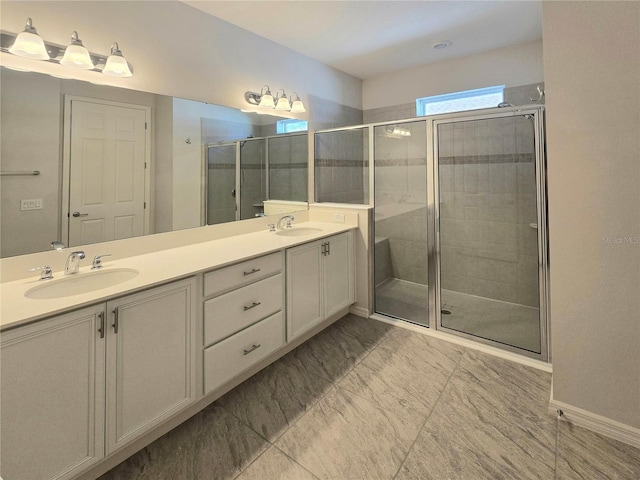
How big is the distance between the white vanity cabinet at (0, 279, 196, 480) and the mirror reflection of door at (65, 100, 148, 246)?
27.5 inches

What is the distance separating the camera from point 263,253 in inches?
79.0

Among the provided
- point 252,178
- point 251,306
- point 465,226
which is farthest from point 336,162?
point 251,306

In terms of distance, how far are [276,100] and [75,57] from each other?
1.54 meters

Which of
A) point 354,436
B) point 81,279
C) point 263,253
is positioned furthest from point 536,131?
point 81,279

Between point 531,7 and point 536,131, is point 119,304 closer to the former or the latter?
point 536,131

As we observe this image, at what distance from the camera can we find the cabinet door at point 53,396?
1078mm

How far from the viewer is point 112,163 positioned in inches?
73.2

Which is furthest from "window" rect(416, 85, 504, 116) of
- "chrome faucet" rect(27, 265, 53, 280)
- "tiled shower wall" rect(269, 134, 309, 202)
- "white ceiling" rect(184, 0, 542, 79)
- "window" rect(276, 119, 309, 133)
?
"chrome faucet" rect(27, 265, 53, 280)

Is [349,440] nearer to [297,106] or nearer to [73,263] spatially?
[73,263]

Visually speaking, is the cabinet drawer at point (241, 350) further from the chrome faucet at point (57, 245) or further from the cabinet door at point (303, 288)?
the chrome faucet at point (57, 245)

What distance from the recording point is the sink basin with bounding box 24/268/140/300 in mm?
1464

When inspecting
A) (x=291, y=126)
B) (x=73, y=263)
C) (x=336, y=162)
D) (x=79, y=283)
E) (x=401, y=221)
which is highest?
(x=291, y=126)

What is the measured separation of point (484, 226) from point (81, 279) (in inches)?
123

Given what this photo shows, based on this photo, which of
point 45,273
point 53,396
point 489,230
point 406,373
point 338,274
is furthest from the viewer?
point 489,230
